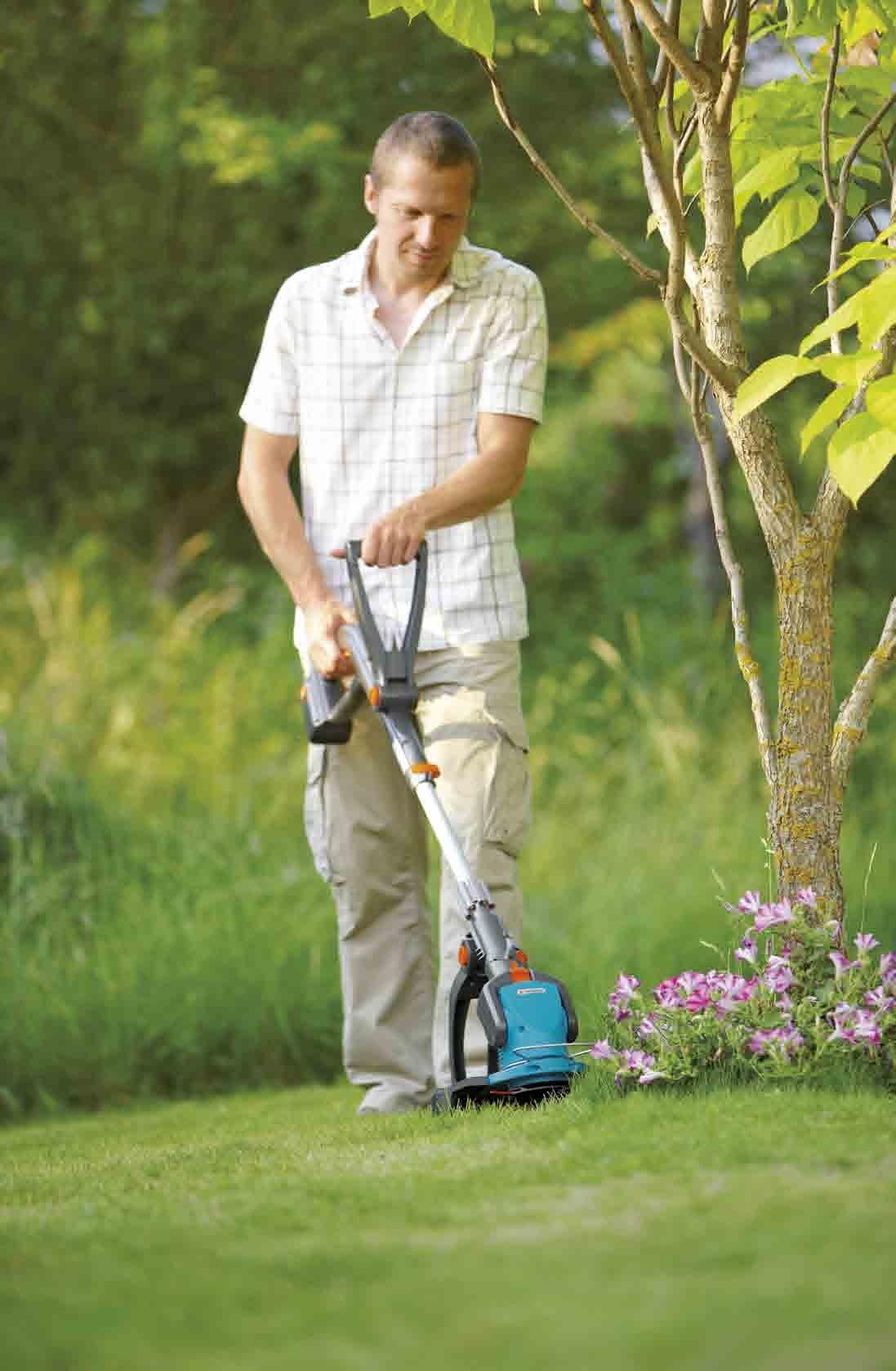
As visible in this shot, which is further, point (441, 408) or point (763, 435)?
point (441, 408)

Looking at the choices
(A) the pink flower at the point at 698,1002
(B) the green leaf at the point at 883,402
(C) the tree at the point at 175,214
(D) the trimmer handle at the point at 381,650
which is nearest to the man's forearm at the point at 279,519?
(D) the trimmer handle at the point at 381,650

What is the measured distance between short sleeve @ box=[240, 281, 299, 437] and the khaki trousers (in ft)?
2.15

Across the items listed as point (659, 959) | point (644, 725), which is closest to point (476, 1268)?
point (659, 959)

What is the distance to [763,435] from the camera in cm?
347

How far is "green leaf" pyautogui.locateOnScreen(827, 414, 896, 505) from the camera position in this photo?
264cm

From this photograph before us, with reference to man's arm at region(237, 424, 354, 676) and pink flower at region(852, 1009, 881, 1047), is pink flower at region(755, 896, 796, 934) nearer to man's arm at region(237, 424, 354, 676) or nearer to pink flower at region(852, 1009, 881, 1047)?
pink flower at region(852, 1009, 881, 1047)

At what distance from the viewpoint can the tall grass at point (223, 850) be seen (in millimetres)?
5477

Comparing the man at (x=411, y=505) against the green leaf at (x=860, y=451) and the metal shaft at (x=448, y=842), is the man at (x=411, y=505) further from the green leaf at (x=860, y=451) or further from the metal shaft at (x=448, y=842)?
the green leaf at (x=860, y=451)

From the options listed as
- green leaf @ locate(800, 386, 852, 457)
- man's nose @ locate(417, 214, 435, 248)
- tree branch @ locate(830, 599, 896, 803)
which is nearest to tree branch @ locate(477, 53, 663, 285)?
man's nose @ locate(417, 214, 435, 248)

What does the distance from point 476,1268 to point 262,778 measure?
530 cm

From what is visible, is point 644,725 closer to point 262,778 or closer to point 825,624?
point 262,778

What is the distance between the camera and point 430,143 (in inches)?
154

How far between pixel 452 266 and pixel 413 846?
4.20 feet

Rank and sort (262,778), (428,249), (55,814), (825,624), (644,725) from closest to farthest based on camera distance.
→ (825,624) < (428,249) < (55,814) < (262,778) < (644,725)
